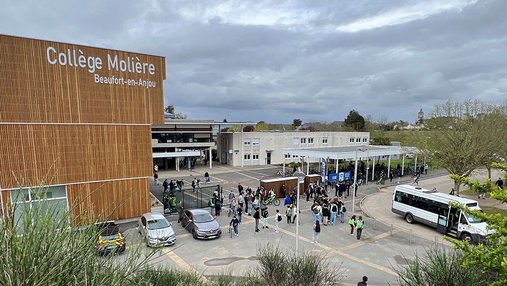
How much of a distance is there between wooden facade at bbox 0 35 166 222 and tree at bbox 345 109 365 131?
63827 mm

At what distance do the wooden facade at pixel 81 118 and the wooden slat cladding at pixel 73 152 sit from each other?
4 centimetres

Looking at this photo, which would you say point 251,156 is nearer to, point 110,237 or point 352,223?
point 352,223

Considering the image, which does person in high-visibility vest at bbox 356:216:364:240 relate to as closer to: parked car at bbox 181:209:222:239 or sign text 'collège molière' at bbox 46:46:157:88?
parked car at bbox 181:209:222:239

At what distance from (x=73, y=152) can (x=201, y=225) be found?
334 inches

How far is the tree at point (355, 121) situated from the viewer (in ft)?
247

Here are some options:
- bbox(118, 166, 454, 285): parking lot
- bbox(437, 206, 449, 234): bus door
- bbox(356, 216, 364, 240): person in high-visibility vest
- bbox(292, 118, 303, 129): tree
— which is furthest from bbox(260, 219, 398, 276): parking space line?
bbox(292, 118, 303, 129): tree

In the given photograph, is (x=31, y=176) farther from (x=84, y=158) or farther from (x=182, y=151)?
(x=182, y=151)

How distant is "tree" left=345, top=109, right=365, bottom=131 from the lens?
247 ft

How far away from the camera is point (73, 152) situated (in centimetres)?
1680

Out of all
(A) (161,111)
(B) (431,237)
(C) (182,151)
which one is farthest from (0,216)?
(C) (182,151)

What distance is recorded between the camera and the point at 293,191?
83.4 ft

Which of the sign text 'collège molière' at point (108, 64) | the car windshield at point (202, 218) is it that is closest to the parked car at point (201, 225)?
the car windshield at point (202, 218)

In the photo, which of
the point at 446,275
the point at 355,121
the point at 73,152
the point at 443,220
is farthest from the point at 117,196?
the point at 355,121

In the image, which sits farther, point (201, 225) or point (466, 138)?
point (466, 138)
